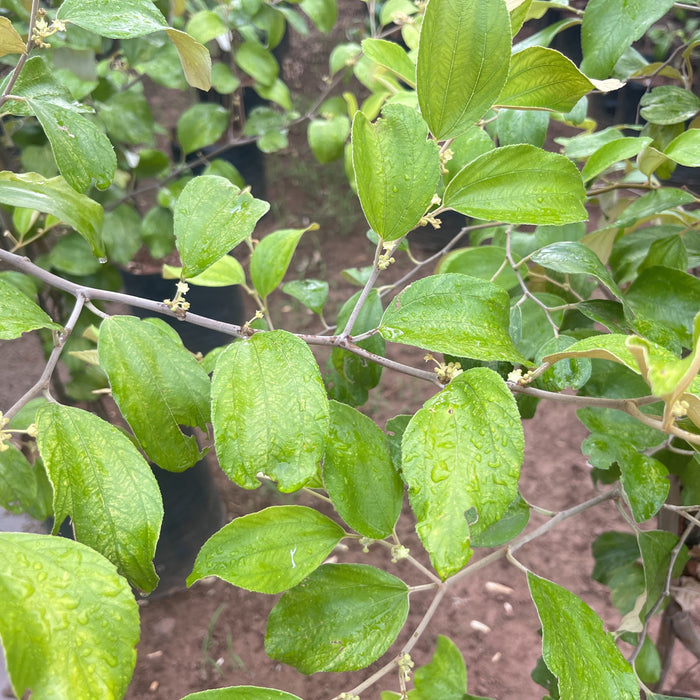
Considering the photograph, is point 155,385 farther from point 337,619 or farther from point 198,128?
point 198,128

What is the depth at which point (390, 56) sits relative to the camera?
625 mm

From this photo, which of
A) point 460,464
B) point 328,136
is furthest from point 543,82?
point 328,136

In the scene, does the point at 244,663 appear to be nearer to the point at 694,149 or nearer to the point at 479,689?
the point at 479,689

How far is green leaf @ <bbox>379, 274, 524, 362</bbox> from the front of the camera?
421mm

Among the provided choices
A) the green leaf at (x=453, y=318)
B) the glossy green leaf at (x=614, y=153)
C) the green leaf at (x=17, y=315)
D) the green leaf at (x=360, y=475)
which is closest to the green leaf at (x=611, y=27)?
the glossy green leaf at (x=614, y=153)

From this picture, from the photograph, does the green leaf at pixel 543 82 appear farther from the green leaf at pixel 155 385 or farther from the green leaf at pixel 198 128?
the green leaf at pixel 198 128

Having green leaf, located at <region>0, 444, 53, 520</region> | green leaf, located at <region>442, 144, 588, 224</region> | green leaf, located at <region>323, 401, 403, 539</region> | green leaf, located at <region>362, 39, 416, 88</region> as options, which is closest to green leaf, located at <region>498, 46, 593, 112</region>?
green leaf, located at <region>442, 144, 588, 224</region>

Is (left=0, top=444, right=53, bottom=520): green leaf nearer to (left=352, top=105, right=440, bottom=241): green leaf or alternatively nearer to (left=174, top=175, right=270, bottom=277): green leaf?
(left=174, top=175, right=270, bottom=277): green leaf

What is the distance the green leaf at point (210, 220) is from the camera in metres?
0.48

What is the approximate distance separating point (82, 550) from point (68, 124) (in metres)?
0.33

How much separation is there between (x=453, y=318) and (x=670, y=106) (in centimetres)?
43

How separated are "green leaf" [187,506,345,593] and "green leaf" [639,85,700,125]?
525 mm

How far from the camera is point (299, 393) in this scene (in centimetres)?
40

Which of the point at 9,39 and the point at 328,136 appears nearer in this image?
the point at 9,39
